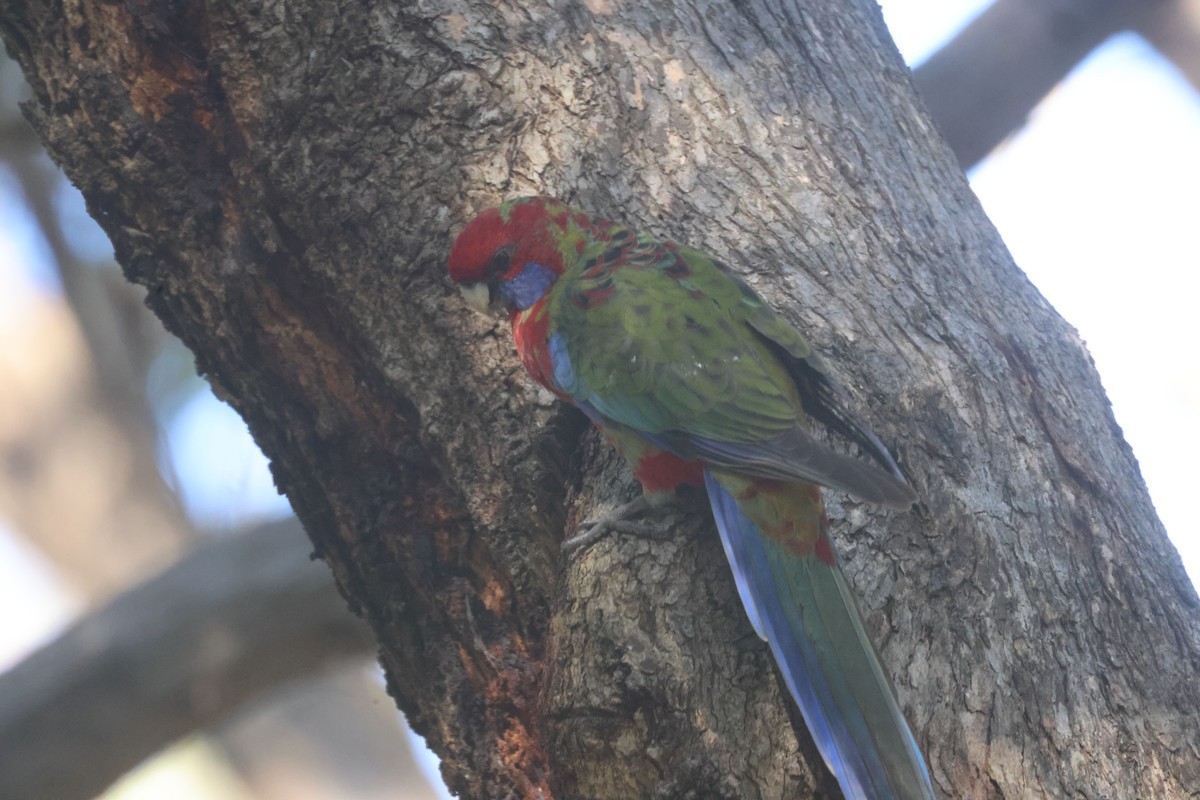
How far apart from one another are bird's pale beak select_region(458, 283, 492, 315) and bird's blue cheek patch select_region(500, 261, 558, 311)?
0.04 m

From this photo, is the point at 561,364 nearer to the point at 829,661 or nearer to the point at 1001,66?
the point at 829,661

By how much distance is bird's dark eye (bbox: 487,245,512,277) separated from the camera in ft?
6.84

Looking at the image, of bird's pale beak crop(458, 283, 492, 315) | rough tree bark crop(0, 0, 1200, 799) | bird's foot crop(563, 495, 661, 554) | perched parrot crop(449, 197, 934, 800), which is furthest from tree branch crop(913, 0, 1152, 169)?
bird's foot crop(563, 495, 661, 554)

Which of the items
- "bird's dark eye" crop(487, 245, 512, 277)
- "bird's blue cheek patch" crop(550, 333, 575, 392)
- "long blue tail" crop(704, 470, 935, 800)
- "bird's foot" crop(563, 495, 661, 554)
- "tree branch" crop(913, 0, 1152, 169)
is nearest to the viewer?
"long blue tail" crop(704, 470, 935, 800)

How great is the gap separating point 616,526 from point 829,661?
466mm

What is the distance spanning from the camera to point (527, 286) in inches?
87.7

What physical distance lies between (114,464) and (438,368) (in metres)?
6.19

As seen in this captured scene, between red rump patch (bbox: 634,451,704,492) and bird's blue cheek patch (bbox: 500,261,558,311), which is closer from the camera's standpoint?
red rump patch (bbox: 634,451,704,492)

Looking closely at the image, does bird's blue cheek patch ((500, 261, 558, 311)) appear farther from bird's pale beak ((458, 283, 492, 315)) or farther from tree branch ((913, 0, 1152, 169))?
tree branch ((913, 0, 1152, 169))

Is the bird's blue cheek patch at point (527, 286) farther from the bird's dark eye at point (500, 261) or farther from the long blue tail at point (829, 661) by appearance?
the long blue tail at point (829, 661)

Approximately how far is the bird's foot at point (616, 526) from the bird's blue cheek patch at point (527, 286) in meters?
0.57

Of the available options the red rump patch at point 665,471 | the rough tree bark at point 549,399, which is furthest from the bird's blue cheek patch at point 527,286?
the red rump patch at point 665,471

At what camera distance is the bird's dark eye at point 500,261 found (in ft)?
6.84

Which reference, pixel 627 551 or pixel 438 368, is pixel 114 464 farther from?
pixel 627 551
